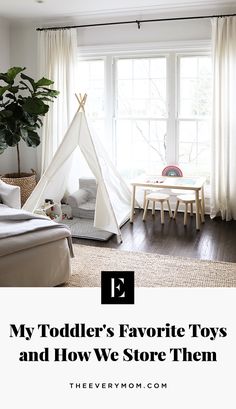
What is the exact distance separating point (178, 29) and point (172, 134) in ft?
4.25

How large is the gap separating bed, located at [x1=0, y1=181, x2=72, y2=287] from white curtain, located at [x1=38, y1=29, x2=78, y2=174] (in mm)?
2813

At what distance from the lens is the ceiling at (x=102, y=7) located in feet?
16.5

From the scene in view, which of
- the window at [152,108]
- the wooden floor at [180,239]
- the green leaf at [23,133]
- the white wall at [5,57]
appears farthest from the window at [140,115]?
the white wall at [5,57]

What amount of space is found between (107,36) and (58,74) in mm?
841

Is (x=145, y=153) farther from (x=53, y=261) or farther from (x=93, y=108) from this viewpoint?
(x=53, y=261)

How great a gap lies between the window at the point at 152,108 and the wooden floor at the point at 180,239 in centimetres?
96

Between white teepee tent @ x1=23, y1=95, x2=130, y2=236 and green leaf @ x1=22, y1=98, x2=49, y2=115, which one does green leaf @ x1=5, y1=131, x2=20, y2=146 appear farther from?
white teepee tent @ x1=23, y1=95, x2=130, y2=236

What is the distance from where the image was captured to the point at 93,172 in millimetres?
4613

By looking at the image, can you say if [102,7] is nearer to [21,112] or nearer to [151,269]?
[21,112]

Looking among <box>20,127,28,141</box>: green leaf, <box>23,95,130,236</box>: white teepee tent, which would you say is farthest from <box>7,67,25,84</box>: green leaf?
<box>23,95,130,236</box>: white teepee tent

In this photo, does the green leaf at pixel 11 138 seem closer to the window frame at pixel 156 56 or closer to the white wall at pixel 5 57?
the white wall at pixel 5 57

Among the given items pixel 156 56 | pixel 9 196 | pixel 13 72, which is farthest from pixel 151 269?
pixel 156 56

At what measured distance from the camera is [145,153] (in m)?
5.93

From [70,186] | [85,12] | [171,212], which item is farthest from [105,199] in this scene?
[85,12]
